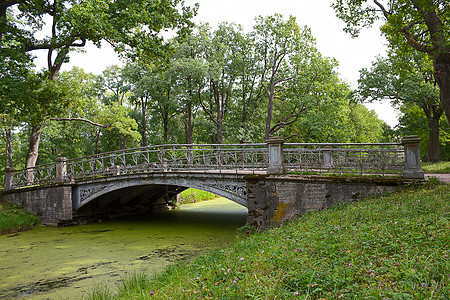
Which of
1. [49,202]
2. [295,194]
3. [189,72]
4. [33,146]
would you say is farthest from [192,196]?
[295,194]

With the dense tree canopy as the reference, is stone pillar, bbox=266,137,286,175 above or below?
below

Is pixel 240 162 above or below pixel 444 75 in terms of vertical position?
below

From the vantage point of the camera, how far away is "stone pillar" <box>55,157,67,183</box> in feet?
48.1

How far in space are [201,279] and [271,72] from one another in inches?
873

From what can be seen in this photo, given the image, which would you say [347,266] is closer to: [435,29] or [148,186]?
[435,29]

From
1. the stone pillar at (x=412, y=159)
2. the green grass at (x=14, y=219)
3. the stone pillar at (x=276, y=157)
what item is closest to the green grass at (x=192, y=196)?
the green grass at (x=14, y=219)

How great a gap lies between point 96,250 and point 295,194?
610cm

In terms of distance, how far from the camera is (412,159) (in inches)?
295

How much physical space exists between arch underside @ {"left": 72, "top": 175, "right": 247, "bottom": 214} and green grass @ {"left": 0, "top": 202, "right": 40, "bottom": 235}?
73.8 inches

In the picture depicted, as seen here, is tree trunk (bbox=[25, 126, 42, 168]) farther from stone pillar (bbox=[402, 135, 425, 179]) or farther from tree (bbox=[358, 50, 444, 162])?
tree (bbox=[358, 50, 444, 162])

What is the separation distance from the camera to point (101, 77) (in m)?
31.4

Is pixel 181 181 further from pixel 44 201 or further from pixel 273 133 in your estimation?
pixel 273 133

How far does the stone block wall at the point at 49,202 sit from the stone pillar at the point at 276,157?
10.0m

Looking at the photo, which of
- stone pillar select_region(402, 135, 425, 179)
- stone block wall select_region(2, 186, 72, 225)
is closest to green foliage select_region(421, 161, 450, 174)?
stone pillar select_region(402, 135, 425, 179)
